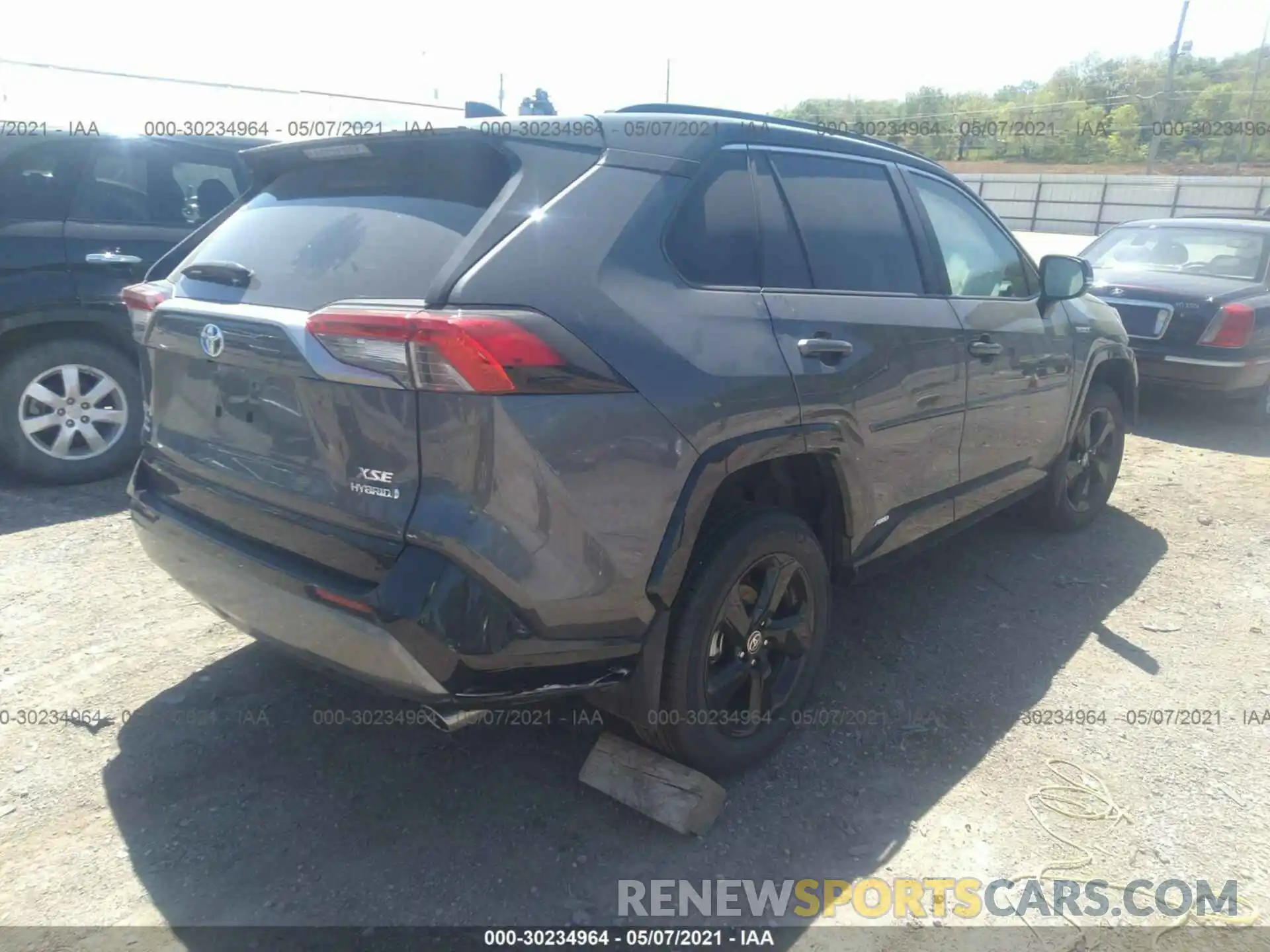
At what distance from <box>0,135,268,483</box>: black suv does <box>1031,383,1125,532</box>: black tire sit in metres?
5.10

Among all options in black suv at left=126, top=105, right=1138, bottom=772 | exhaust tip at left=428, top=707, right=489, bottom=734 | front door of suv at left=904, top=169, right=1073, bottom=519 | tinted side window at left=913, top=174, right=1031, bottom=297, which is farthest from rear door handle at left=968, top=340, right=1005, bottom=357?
exhaust tip at left=428, top=707, right=489, bottom=734

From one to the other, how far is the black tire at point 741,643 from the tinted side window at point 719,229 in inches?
28.4

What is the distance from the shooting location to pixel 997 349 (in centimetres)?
374

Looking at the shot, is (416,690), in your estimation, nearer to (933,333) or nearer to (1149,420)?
(933,333)

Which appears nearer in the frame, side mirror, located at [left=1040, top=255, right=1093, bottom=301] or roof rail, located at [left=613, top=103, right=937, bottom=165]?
roof rail, located at [left=613, top=103, right=937, bottom=165]

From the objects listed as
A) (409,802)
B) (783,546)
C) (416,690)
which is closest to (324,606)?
(416,690)

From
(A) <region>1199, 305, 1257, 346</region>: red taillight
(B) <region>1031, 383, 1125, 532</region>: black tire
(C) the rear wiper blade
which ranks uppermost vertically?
(C) the rear wiper blade

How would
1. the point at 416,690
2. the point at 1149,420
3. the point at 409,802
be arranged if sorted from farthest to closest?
the point at 1149,420 → the point at 409,802 → the point at 416,690

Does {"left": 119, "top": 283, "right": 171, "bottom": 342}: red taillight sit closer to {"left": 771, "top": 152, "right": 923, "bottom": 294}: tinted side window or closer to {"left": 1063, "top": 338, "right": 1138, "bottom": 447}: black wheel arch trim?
{"left": 771, "top": 152, "right": 923, "bottom": 294}: tinted side window

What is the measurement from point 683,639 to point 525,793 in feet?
2.43

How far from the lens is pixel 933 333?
3346 millimetres

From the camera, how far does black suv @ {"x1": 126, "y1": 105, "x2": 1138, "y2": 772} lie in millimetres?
2094

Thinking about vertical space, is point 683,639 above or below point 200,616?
above

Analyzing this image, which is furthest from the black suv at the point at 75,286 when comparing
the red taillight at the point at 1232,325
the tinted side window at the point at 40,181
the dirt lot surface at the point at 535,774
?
the red taillight at the point at 1232,325
